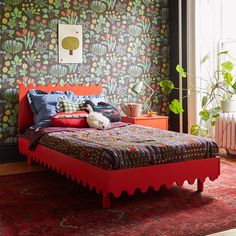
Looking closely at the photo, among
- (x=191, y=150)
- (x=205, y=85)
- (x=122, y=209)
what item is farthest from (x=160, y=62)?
(x=122, y=209)

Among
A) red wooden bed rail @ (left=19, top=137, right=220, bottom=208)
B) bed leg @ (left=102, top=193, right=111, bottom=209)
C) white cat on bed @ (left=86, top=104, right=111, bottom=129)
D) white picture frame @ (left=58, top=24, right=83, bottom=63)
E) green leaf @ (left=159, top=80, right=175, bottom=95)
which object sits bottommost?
bed leg @ (left=102, top=193, right=111, bottom=209)

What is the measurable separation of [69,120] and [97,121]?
1.16 ft

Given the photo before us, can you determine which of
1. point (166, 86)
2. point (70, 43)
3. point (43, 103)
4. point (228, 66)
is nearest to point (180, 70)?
point (166, 86)

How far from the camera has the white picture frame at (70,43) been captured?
558 centimetres

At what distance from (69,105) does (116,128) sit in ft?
2.25

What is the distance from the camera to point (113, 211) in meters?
3.28

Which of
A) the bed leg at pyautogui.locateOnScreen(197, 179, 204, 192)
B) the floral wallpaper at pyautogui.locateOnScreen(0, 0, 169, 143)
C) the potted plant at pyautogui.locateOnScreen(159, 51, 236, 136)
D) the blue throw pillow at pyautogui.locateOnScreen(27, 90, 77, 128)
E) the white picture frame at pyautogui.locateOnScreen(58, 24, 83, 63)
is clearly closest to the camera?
the bed leg at pyautogui.locateOnScreen(197, 179, 204, 192)

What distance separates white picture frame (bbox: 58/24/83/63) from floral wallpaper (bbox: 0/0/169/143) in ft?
Answer: 0.22

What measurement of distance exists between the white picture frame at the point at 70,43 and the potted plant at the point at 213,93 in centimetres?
129

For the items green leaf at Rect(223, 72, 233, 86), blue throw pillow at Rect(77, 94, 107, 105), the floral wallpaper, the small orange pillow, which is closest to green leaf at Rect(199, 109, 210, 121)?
green leaf at Rect(223, 72, 233, 86)

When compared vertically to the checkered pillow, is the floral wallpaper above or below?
above

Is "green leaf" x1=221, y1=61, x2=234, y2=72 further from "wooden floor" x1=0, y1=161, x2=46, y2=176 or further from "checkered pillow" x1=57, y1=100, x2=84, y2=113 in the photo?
"wooden floor" x1=0, y1=161, x2=46, y2=176

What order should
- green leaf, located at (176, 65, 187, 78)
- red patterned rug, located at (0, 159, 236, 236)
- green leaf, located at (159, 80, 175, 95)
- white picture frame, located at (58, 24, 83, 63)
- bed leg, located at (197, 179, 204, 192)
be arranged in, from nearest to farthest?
red patterned rug, located at (0, 159, 236, 236) < bed leg, located at (197, 179, 204, 192) < white picture frame, located at (58, 24, 83, 63) < green leaf, located at (176, 65, 187, 78) < green leaf, located at (159, 80, 175, 95)

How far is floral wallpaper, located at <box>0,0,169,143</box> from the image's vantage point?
17.4 ft
